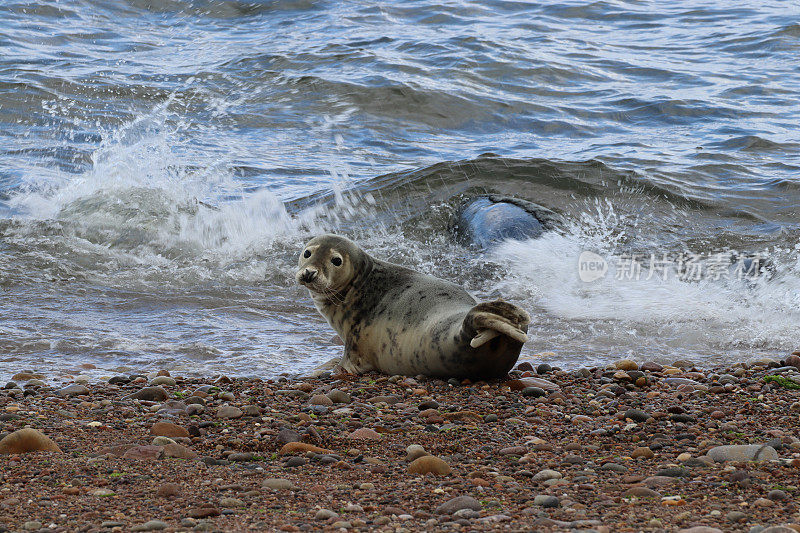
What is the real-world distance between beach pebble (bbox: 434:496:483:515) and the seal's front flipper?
4.74ft

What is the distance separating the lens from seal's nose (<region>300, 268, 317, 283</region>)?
4820 millimetres

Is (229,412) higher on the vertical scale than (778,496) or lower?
lower

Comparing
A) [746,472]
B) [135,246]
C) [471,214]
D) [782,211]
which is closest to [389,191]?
[471,214]

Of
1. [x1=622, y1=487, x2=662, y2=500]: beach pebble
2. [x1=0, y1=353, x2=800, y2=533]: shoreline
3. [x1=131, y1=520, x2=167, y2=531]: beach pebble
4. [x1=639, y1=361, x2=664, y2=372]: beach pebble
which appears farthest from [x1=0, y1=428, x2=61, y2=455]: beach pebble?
[x1=639, y1=361, x2=664, y2=372]: beach pebble

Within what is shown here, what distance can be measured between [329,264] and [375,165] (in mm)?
6815

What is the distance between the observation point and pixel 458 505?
2699 mm

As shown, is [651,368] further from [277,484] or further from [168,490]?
[168,490]

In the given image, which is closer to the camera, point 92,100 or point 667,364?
point 667,364

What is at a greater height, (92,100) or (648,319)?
(92,100)

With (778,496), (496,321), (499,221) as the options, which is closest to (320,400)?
(496,321)

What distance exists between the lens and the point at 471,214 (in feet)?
30.9

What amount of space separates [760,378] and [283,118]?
985cm

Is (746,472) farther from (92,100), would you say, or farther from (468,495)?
(92,100)

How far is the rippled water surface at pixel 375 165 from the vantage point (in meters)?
6.51
